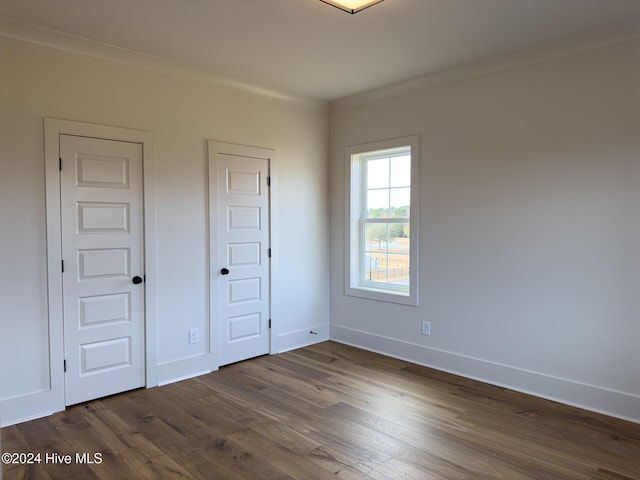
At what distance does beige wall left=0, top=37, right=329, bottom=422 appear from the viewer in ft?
9.80

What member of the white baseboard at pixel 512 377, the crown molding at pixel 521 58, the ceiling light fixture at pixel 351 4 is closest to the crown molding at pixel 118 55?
the crown molding at pixel 521 58

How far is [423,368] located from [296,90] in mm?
2987

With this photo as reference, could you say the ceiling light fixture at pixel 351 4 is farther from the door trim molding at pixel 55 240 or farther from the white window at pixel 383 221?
the door trim molding at pixel 55 240

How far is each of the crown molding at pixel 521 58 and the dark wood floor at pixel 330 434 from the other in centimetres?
259

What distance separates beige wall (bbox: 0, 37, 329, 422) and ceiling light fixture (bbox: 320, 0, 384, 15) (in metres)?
1.68

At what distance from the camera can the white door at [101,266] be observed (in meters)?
3.22

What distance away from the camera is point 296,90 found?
4.46 m

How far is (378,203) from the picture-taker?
15.4ft

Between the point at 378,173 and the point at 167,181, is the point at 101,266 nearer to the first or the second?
the point at 167,181

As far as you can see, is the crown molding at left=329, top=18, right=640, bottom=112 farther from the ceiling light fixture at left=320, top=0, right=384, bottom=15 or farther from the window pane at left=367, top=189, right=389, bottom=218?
the ceiling light fixture at left=320, top=0, right=384, bottom=15

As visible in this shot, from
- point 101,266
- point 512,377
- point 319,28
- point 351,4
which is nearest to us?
point 351,4

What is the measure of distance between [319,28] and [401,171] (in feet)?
5.95

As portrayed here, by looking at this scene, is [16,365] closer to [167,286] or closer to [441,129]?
[167,286]

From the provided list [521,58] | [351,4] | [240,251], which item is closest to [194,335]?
[240,251]
